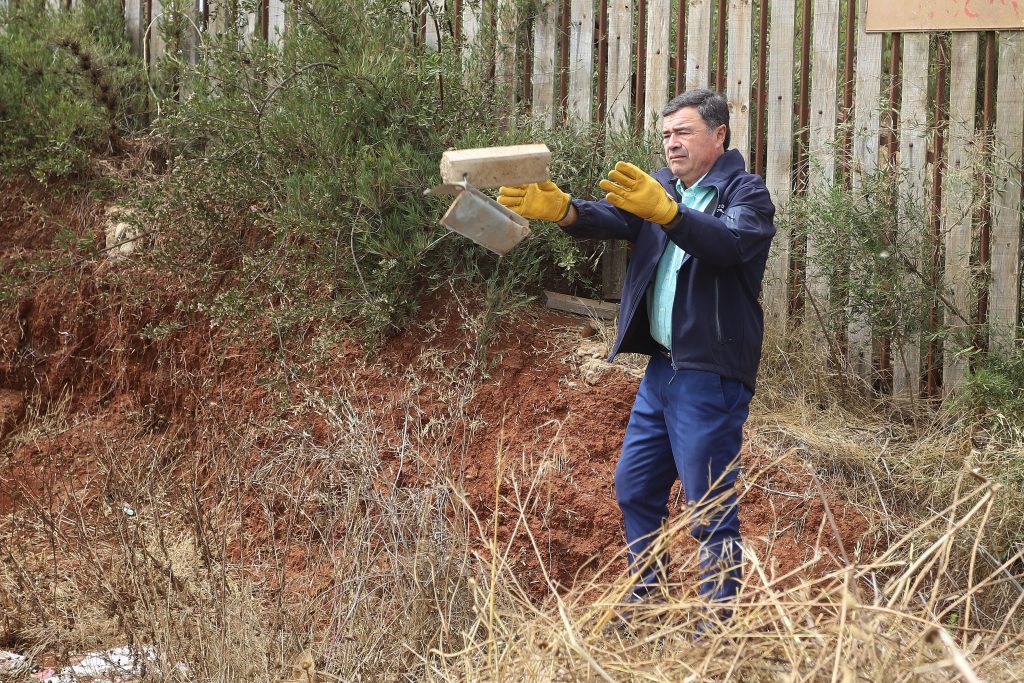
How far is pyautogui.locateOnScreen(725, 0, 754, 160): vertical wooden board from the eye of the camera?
16.1 feet

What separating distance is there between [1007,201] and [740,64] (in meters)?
1.36

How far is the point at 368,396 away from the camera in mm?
4457

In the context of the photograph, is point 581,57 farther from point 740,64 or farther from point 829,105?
point 829,105

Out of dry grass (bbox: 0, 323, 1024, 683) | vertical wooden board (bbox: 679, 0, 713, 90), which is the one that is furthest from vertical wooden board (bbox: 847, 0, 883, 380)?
vertical wooden board (bbox: 679, 0, 713, 90)

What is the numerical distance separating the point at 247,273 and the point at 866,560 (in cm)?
308

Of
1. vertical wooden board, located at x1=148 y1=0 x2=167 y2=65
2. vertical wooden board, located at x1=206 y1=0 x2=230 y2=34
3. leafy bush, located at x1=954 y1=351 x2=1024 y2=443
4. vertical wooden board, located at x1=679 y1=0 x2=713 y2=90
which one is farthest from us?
vertical wooden board, located at x1=148 y1=0 x2=167 y2=65

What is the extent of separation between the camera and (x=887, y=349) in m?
4.75

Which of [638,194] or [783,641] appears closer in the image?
[783,641]

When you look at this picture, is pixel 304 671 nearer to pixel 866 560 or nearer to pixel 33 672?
pixel 33 672

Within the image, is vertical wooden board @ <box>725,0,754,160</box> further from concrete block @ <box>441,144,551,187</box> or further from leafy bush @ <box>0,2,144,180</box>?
leafy bush @ <box>0,2,144,180</box>

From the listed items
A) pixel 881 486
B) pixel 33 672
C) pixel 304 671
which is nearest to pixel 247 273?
pixel 33 672

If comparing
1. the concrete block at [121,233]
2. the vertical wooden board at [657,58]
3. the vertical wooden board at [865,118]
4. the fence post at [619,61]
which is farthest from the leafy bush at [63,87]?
the vertical wooden board at [865,118]

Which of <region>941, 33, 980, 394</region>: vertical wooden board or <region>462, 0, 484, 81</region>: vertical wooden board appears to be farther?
<region>462, 0, 484, 81</region>: vertical wooden board

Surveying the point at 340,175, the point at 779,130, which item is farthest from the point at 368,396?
the point at 779,130
